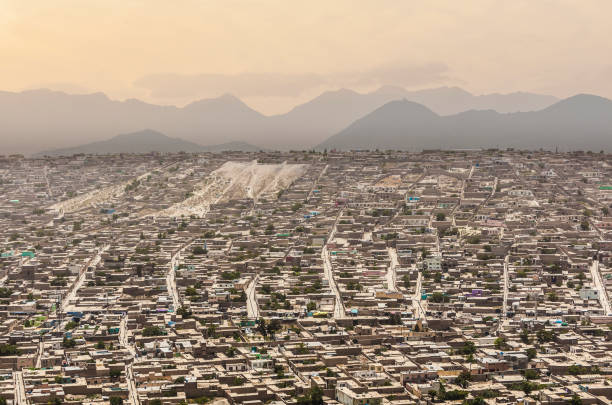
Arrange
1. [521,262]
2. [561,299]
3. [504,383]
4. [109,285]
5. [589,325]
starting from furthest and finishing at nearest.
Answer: [521,262] < [109,285] < [561,299] < [589,325] < [504,383]

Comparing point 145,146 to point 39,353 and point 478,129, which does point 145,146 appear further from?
point 39,353

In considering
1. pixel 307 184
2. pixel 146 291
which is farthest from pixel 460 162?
pixel 146 291

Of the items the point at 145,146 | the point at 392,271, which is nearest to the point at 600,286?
the point at 392,271

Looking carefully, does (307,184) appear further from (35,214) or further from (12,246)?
(12,246)

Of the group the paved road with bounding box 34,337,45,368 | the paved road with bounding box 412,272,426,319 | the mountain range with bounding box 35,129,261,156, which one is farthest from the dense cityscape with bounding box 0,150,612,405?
the mountain range with bounding box 35,129,261,156

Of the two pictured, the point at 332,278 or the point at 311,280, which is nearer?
the point at 311,280

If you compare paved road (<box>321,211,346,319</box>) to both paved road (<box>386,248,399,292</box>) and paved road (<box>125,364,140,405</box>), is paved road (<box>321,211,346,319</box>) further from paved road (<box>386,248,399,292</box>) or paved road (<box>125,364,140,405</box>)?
paved road (<box>125,364,140,405</box>)
